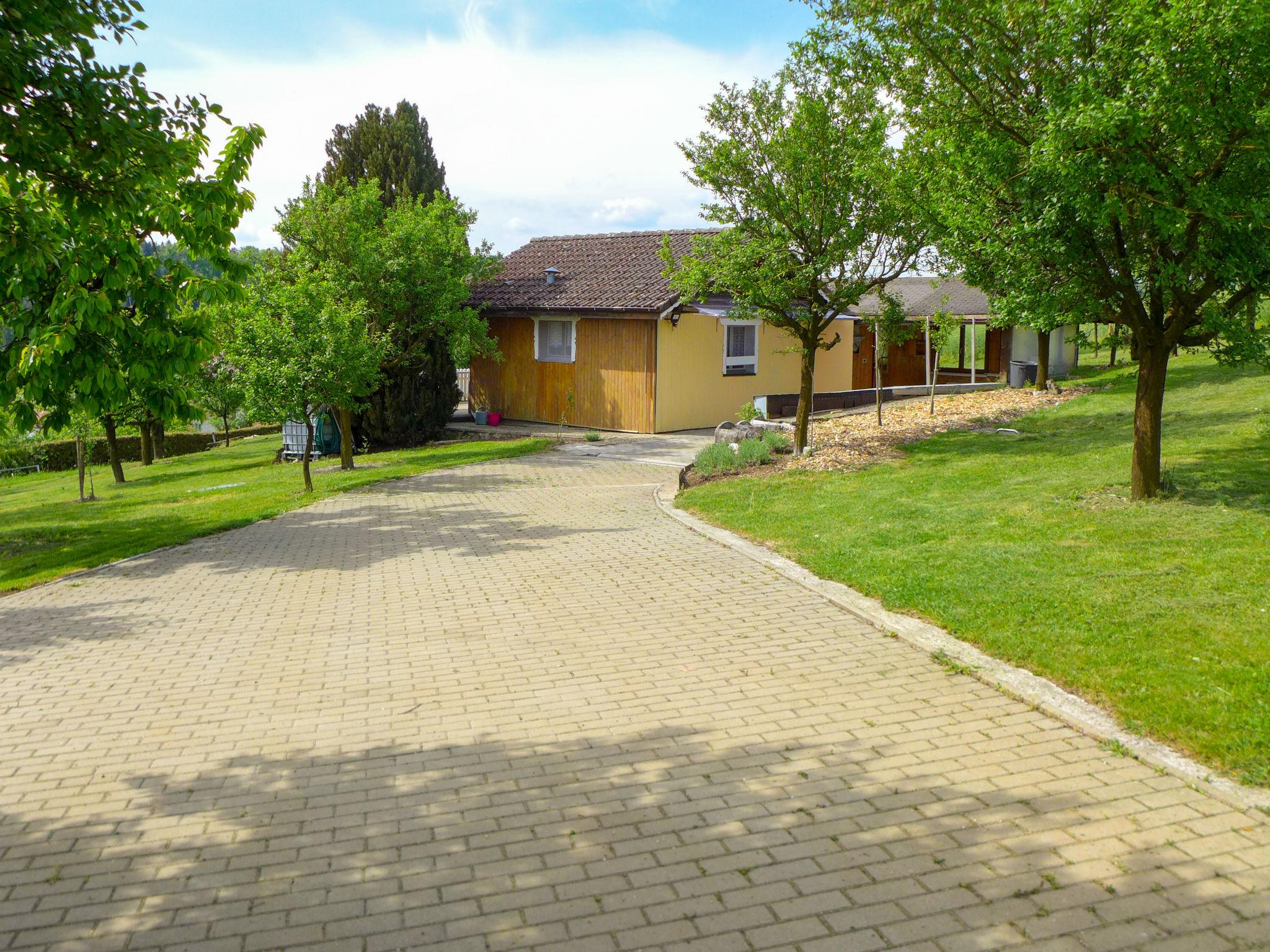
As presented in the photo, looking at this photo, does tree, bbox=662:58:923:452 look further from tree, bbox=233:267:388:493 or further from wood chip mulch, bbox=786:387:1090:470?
tree, bbox=233:267:388:493

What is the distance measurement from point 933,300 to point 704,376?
44.6 feet

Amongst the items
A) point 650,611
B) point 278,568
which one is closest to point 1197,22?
point 650,611

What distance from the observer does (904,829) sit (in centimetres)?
492

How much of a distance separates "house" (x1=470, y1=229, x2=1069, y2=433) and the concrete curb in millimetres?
13557

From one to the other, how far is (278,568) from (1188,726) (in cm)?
946

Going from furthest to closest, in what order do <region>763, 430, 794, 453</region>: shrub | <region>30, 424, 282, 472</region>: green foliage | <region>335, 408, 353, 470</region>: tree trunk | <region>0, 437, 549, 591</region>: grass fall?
<region>30, 424, 282, 472</region>: green foliage → <region>335, 408, 353, 470</region>: tree trunk → <region>763, 430, 794, 453</region>: shrub → <region>0, 437, 549, 591</region>: grass

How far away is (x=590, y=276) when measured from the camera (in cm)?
2652

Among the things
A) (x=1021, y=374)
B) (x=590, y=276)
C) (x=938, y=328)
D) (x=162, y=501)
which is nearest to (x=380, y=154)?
(x=590, y=276)

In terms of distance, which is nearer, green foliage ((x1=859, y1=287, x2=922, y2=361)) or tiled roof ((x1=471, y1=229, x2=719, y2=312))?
green foliage ((x1=859, y1=287, x2=922, y2=361))

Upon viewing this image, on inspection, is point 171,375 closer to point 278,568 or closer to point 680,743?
point 278,568

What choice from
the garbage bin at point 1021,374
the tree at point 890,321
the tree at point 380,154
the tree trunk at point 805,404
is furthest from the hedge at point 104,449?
the garbage bin at point 1021,374

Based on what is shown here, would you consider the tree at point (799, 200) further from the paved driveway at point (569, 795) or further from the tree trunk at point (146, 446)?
the tree trunk at point (146, 446)

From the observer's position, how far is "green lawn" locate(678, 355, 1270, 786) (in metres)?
6.38

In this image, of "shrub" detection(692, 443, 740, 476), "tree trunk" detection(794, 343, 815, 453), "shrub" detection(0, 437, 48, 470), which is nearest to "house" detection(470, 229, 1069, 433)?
"tree trunk" detection(794, 343, 815, 453)
